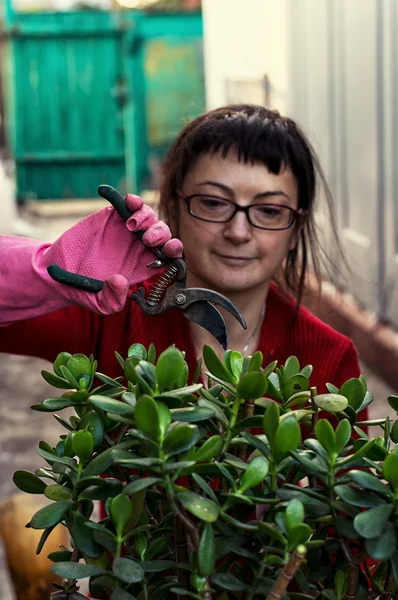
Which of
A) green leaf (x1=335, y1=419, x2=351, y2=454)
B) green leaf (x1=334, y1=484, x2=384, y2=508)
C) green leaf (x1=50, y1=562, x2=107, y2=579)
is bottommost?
green leaf (x1=50, y1=562, x2=107, y2=579)

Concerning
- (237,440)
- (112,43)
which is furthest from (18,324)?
(112,43)

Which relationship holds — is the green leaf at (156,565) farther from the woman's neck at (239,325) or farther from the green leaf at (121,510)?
the woman's neck at (239,325)

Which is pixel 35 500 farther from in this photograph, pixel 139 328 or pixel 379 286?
pixel 379 286

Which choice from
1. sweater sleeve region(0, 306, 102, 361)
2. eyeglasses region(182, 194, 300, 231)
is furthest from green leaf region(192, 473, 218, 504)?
eyeglasses region(182, 194, 300, 231)

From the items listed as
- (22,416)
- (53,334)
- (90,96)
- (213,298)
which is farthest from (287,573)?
(90,96)

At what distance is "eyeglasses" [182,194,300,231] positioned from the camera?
5.29 feet

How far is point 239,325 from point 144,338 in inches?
8.1

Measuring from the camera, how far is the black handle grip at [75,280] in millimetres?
1157

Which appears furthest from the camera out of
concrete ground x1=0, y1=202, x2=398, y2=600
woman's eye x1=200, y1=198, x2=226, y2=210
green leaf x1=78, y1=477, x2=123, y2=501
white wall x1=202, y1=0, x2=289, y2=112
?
white wall x1=202, y1=0, x2=289, y2=112

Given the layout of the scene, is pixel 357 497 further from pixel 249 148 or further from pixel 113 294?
pixel 249 148

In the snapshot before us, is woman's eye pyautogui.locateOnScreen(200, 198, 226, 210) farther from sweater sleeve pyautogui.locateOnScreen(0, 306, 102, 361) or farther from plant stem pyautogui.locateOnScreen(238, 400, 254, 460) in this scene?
plant stem pyautogui.locateOnScreen(238, 400, 254, 460)

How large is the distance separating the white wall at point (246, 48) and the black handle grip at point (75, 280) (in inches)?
190

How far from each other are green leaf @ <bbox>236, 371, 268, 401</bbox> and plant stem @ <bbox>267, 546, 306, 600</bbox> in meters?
0.16

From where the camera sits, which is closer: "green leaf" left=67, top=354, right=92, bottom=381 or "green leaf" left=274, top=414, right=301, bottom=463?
"green leaf" left=274, top=414, right=301, bottom=463
